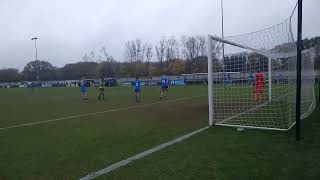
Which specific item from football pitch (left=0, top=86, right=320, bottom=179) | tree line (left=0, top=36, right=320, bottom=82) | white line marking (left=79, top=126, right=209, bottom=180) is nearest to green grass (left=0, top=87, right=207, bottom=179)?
football pitch (left=0, top=86, right=320, bottom=179)

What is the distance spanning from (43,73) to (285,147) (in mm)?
122373

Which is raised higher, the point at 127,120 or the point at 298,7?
the point at 298,7

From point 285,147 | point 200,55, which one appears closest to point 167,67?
point 200,55

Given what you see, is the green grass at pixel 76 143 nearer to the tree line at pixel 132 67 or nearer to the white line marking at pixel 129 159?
the white line marking at pixel 129 159

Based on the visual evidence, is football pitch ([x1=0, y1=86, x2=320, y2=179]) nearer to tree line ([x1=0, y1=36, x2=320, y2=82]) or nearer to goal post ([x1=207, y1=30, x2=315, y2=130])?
goal post ([x1=207, y1=30, x2=315, y2=130])

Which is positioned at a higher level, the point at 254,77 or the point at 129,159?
the point at 254,77

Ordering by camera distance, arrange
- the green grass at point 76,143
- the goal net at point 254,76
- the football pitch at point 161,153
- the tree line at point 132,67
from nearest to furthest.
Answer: the football pitch at point 161,153
the green grass at point 76,143
the goal net at point 254,76
the tree line at point 132,67

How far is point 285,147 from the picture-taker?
323 inches

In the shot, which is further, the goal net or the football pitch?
the goal net

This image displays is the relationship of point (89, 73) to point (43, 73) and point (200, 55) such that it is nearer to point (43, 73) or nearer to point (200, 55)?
point (43, 73)

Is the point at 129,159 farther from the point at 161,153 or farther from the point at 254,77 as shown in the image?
the point at 254,77

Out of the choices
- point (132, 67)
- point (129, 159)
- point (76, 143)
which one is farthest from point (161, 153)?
point (132, 67)

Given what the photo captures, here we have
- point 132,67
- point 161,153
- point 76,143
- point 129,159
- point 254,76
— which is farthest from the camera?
point 132,67

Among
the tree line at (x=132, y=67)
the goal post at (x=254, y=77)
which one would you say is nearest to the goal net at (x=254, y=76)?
the goal post at (x=254, y=77)
